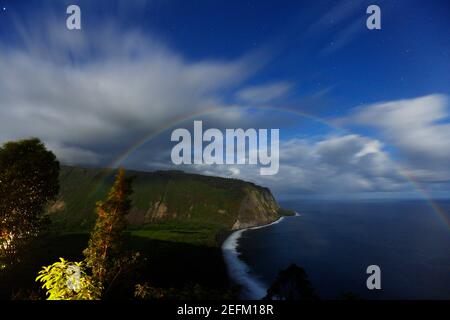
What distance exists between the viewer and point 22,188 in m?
47.0

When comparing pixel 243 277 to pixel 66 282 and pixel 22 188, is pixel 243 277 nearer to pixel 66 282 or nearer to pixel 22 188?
pixel 22 188

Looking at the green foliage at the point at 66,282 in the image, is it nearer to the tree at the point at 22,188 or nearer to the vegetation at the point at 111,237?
the vegetation at the point at 111,237

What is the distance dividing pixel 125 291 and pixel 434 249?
200 m

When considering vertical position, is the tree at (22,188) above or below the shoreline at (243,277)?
above

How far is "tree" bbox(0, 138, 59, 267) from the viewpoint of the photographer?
45.3m

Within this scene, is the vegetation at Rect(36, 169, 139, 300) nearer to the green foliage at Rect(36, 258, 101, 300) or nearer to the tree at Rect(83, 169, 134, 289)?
the tree at Rect(83, 169, 134, 289)

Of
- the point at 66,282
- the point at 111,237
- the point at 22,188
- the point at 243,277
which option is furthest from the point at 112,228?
the point at 243,277

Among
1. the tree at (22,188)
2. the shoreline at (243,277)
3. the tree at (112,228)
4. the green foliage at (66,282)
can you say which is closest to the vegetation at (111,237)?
the tree at (112,228)

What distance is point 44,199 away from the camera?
51156 mm

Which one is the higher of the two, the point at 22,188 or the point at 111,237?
the point at 22,188

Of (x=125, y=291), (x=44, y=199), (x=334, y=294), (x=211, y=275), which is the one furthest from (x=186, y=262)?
(x=44, y=199)

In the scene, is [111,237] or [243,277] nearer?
[111,237]

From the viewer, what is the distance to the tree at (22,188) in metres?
45.3
